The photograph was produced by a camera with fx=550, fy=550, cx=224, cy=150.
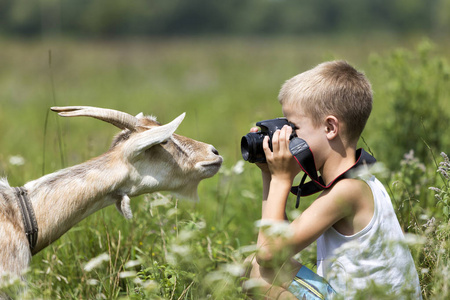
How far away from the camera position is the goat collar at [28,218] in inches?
103

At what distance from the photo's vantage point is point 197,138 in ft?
23.5

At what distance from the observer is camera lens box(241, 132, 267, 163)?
2.60m

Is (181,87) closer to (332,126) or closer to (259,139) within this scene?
(259,139)

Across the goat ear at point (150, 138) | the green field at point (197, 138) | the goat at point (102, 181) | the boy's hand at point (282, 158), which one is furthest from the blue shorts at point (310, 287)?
the goat ear at point (150, 138)

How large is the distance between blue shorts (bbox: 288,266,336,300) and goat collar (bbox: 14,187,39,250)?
1237mm

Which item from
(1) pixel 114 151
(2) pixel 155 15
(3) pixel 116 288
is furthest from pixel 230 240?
(2) pixel 155 15

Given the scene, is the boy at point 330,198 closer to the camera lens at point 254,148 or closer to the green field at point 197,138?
the camera lens at point 254,148

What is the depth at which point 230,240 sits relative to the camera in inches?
142

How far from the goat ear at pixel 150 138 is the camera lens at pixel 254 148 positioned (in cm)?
35

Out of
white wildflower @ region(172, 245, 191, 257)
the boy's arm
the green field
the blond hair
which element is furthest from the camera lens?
white wildflower @ region(172, 245, 191, 257)

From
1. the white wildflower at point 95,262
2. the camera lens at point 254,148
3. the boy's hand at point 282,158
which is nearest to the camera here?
the white wildflower at point 95,262

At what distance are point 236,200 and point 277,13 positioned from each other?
5551 cm

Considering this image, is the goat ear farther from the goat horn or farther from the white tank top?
the white tank top

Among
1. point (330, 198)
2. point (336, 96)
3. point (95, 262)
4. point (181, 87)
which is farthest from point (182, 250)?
point (181, 87)
